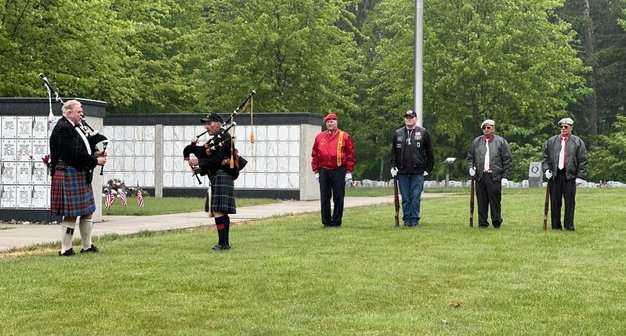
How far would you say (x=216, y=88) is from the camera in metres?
38.5

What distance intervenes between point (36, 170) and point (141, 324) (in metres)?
11.6

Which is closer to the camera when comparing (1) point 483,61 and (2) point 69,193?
(2) point 69,193

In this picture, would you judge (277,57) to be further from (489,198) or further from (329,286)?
(329,286)

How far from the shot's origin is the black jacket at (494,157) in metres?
16.4

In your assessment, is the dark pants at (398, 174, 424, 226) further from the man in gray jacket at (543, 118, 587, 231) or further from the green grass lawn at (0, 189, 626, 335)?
the man in gray jacket at (543, 118, 587, 231)

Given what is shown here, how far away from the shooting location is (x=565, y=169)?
1599cm

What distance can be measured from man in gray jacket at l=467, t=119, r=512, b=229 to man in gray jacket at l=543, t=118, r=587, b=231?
71 cm

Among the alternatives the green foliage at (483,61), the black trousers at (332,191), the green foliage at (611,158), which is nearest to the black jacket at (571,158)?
the black trousers at (332,191)

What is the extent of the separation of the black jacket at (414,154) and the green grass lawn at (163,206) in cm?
633

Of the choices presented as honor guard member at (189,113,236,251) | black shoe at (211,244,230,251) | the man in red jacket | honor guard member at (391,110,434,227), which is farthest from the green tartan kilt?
honor guard member at (391,110,434,227)

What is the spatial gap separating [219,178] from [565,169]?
5980 mm

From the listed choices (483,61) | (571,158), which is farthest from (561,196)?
(483,61)

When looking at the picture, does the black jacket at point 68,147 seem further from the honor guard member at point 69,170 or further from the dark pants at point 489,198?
the dark pants at point 489,198

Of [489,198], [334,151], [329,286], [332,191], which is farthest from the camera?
[332,191]
